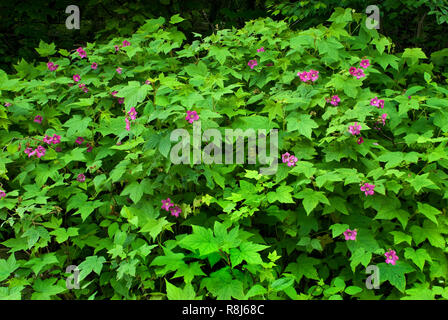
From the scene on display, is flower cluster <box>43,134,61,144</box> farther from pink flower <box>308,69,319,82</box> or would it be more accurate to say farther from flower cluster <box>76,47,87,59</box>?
pink flower <box>308,69,319,82</box>

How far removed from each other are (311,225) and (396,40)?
3742 mm

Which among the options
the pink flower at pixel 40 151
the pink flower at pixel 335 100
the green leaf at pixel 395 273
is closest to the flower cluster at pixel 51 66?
the pink flower at pixel 40 151

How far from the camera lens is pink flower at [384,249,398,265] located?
8.11 ft

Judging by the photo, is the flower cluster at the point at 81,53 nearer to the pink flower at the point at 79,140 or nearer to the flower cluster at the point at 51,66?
the flower cluster at the point at 51,66

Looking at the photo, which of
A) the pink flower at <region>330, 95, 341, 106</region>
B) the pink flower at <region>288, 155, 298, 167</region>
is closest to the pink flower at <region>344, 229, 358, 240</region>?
the pink flower at <region>288, 155, 298, 167</region>

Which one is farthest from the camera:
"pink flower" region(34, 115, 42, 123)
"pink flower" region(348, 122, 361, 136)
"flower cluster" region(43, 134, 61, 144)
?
"pink flower" region(34, 115, 42, 123)

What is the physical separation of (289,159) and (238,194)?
0.44m

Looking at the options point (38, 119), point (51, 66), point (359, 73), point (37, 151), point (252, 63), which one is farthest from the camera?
point (51, 66)

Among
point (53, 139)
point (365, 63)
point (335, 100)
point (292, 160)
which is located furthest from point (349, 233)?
point (53, 139)

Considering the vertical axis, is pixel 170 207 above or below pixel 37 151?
below

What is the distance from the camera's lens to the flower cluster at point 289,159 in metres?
2.77

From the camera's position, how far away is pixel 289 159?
279 centimetres

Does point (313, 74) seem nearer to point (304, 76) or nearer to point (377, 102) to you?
point (304, 76)

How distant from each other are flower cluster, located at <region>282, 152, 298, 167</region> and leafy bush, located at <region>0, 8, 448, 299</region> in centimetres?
4
